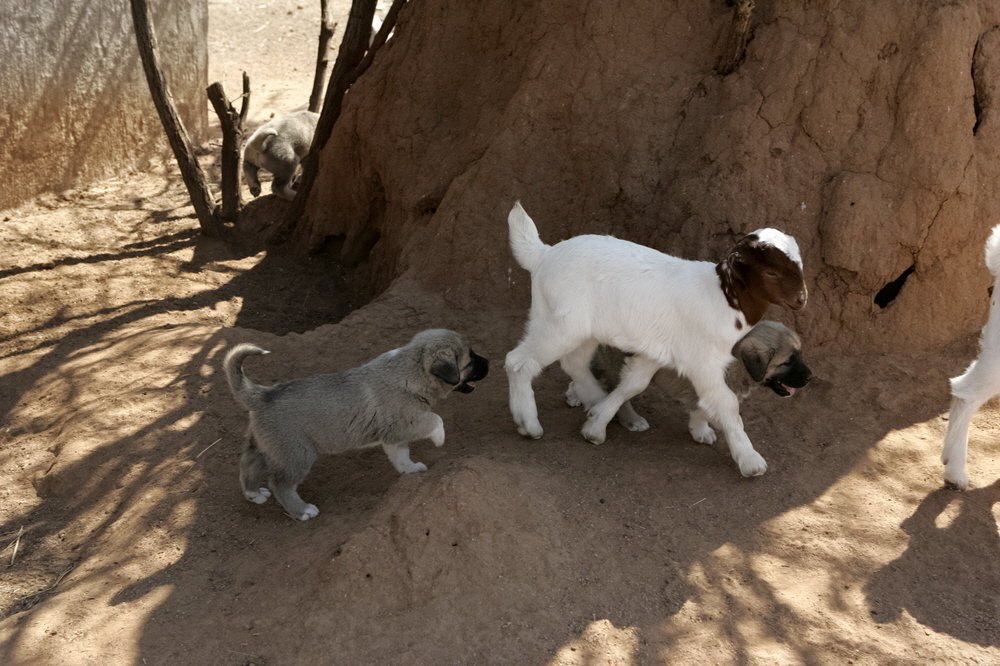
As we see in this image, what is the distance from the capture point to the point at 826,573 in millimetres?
4402

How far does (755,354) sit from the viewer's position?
Result: 16.3 feet

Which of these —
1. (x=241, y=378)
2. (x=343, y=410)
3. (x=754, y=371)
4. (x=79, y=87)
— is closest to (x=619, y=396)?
(x=754, y=371)

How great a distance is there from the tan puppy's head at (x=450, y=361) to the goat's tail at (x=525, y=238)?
699 millimetres

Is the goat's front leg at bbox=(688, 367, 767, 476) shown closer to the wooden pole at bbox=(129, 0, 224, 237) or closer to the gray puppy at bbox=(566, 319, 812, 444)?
the gray puppy at bbox=(566, 319, 812, 444)

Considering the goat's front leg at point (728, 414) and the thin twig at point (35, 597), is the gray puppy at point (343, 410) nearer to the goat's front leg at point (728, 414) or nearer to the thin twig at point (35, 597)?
the thin twig at point (35, 597)

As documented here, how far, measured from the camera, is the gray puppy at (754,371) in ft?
16.4

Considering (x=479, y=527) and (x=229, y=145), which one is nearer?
(x=479, y=527)

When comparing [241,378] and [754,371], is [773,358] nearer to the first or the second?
[754,371]

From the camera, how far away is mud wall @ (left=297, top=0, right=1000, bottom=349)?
19.1 feet

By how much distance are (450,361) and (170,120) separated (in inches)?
201

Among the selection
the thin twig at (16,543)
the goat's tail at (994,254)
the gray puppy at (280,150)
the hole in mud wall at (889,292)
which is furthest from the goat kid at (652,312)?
the gray puppy at (280,150)

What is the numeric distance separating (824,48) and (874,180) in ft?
3.23

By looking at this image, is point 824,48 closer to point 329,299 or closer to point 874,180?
point 874,180

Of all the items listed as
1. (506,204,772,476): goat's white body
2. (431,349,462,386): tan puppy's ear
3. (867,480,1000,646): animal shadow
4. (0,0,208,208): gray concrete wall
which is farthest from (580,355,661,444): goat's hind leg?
(0,0,208,208): gray concrete wall
